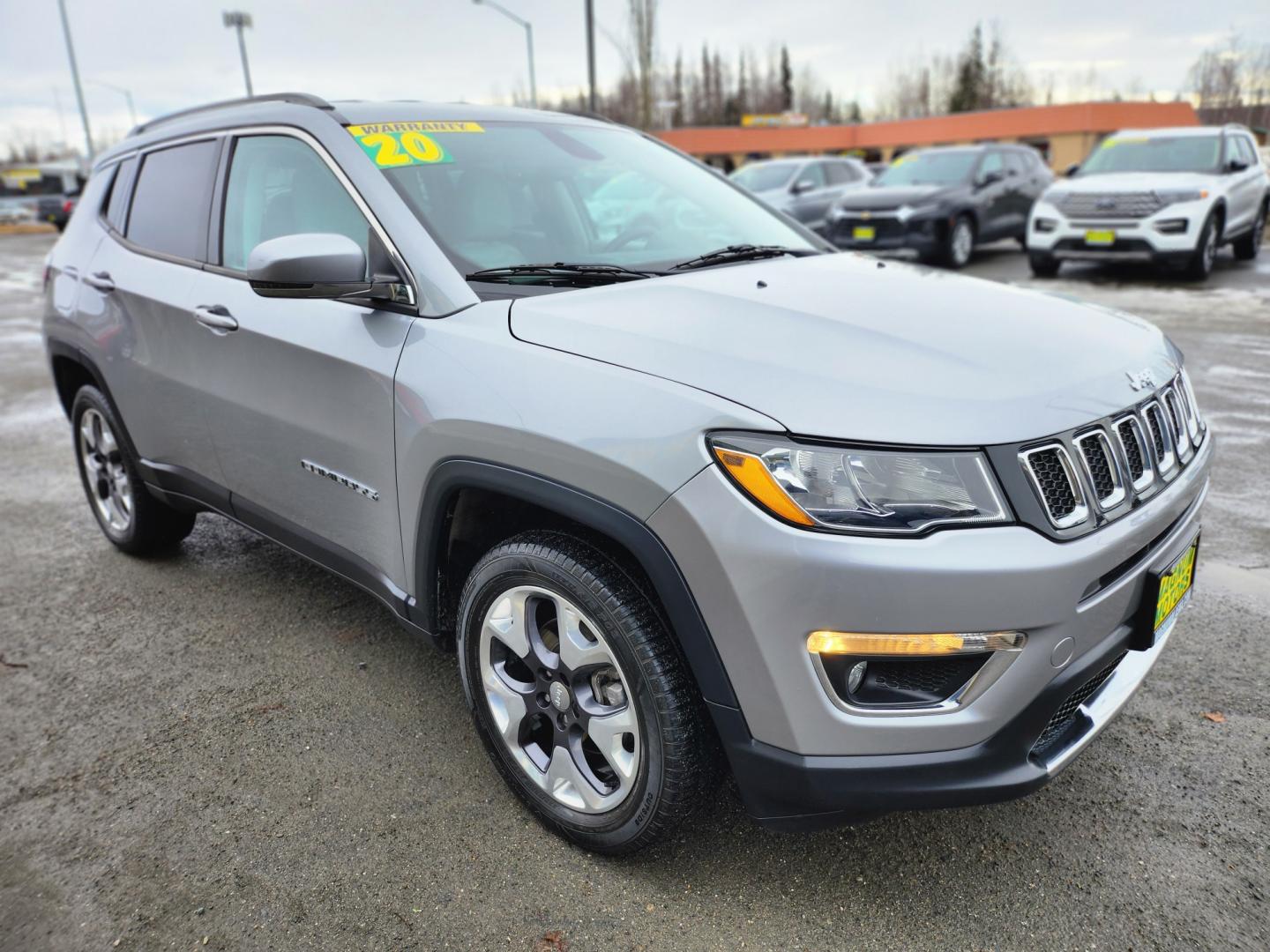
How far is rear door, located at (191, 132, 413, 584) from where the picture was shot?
2531mm

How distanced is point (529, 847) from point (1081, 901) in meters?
1.27

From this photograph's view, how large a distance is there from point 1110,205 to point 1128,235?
1.28 ft

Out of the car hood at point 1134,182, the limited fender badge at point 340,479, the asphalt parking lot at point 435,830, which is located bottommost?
the asphalt parking lot at point 435,830

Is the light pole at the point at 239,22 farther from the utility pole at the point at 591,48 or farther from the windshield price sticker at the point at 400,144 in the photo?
the windshield price sticker at the point at 400,144

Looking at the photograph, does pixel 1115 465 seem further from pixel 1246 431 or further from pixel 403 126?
pixel 1246 431

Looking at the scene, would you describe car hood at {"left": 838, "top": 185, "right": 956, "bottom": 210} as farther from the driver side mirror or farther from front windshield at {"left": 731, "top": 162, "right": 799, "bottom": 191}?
the driver side mirror

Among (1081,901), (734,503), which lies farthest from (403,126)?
(1081,901)

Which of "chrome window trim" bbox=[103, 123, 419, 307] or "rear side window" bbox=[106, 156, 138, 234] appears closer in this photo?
"chrome window trim" bbox=[103, 123, 419, 307]

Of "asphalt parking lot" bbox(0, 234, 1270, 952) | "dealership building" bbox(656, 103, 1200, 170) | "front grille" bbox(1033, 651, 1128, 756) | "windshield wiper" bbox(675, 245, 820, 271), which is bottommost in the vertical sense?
"asphalt parking lot" bbox(0, 234, 1270, 952)

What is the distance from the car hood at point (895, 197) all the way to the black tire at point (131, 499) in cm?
1018

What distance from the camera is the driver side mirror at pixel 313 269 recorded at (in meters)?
2.33

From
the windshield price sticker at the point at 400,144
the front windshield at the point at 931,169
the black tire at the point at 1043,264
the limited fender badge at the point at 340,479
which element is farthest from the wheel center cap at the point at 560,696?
the front windshield at the point at 931,169

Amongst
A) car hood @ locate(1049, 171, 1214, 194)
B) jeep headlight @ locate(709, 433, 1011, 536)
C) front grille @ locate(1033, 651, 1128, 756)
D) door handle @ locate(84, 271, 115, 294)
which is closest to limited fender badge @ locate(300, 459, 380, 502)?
jeep headlight @ locate(709, 433, 1011, 536)

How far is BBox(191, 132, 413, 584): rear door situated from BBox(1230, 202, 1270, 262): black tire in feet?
40.8
